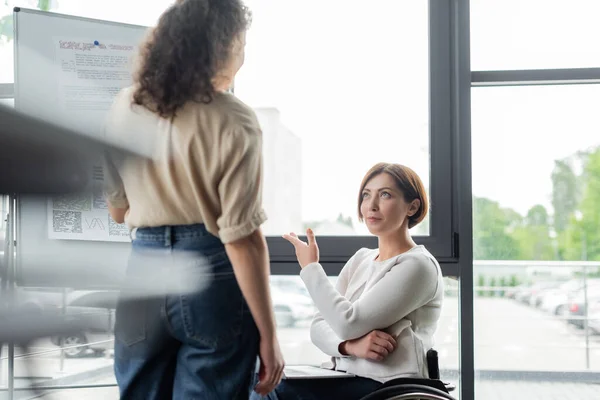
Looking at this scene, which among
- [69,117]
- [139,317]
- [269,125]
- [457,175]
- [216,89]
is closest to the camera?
[69,117]

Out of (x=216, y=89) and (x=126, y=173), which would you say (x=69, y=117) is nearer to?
(x=126, y=173)

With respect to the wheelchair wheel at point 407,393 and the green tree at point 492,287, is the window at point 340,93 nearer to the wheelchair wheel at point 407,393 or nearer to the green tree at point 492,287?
the green tree at point 492,287

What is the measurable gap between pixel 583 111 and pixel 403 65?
50 centimetres

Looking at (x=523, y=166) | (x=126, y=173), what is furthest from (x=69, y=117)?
(x=523, y=166)

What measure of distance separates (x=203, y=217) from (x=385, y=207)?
2.07 ft

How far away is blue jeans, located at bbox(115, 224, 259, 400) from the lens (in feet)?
2.17

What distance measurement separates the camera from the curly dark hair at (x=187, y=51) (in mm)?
629

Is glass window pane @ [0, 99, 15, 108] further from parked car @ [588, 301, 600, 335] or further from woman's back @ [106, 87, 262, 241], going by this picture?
parked car @ [588, 301, 600, 335]

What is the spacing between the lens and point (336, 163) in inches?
67.9

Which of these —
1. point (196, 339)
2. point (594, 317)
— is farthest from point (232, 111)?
point (594, 317)

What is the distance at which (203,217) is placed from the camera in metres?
0.69

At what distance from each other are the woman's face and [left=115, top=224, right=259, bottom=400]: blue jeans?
1.87 ft

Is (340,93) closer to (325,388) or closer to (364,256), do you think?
(364,256)

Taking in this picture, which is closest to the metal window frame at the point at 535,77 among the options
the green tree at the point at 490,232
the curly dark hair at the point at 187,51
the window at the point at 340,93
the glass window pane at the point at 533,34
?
the glass window pane at the point at 533,34
